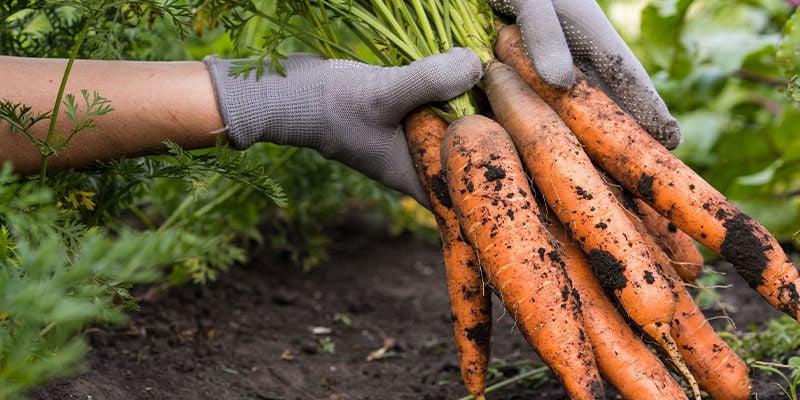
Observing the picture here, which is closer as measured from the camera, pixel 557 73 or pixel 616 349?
pixel 616 349

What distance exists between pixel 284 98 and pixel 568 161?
683mm

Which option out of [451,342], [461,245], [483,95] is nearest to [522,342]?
[451,342]

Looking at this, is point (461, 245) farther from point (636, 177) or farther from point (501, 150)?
point (636, 177)

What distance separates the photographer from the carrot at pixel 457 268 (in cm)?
167

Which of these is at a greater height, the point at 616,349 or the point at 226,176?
the point at 226,176

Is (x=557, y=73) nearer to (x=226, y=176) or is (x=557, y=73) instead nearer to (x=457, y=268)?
(x=457, y=268)

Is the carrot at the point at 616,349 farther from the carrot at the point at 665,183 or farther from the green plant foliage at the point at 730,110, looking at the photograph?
the green plant foliage at the point at 730,110

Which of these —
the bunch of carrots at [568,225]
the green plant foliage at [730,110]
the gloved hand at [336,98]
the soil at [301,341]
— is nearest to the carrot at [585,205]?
the bunch of carrots at [568,225]

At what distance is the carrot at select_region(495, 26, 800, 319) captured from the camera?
152cm

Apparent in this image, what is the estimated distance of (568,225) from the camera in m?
1.63

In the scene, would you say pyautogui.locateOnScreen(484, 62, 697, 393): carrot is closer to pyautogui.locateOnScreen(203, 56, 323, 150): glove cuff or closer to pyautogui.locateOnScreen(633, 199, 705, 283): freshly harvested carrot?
pyautogui.locateOnScreen(633, 199, 705, 283): freshly harvested carrot

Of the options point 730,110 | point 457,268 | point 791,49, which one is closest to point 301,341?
point 457,268

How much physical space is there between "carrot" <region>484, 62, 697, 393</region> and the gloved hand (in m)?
0.12

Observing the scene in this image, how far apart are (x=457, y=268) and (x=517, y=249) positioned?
8.6 inches
